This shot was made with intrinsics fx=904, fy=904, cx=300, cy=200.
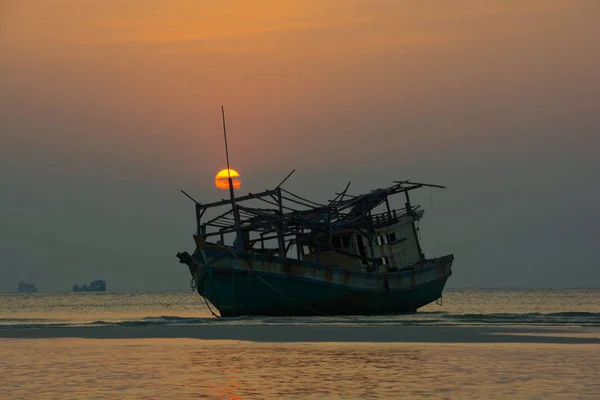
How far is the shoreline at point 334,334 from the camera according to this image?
100ft

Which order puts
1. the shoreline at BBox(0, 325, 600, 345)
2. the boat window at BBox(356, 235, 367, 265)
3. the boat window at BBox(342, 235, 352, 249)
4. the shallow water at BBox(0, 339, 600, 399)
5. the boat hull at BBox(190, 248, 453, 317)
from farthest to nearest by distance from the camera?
the boat window at BBox(356, 235, 367, 265) → the boat window at BBox(342, 235, 352, 249) → the boat hull at BBox(190, 248, 453, 317) → the shoreline at BBox(0, 325, 600, 345) → the shallow water at BBox(0, 339, 600, 399)

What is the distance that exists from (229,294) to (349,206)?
8.67m

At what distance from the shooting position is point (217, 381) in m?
19.4

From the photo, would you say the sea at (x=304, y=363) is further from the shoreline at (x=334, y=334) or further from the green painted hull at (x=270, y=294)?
the green painted hull at (x=270, y=294)

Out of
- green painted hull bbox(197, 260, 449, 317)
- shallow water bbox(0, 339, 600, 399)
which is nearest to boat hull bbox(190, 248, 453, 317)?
green painted hull bbox(197, 260, 449, 317)

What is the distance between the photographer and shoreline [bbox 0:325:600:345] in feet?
100

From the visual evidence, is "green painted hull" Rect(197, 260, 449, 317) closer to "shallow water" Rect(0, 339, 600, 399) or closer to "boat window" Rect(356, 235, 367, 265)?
"boat window" Rect(356, 235, 367, 265)

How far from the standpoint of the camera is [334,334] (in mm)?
33094

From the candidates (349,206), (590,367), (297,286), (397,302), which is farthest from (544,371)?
(397,302)

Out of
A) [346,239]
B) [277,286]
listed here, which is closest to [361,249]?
[346,239]

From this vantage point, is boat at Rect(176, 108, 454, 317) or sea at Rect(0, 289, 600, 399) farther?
boat at Rect(176, 108, 454, 317)

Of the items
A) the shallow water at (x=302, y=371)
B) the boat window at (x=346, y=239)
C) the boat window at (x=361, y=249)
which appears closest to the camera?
the shallow water at (x=302, y=371)

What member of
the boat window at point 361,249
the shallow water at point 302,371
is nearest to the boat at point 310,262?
the boat window at point 361,249

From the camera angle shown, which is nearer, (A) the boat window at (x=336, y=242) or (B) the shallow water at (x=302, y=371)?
(B) the shallow water at (x=302, y=371)
